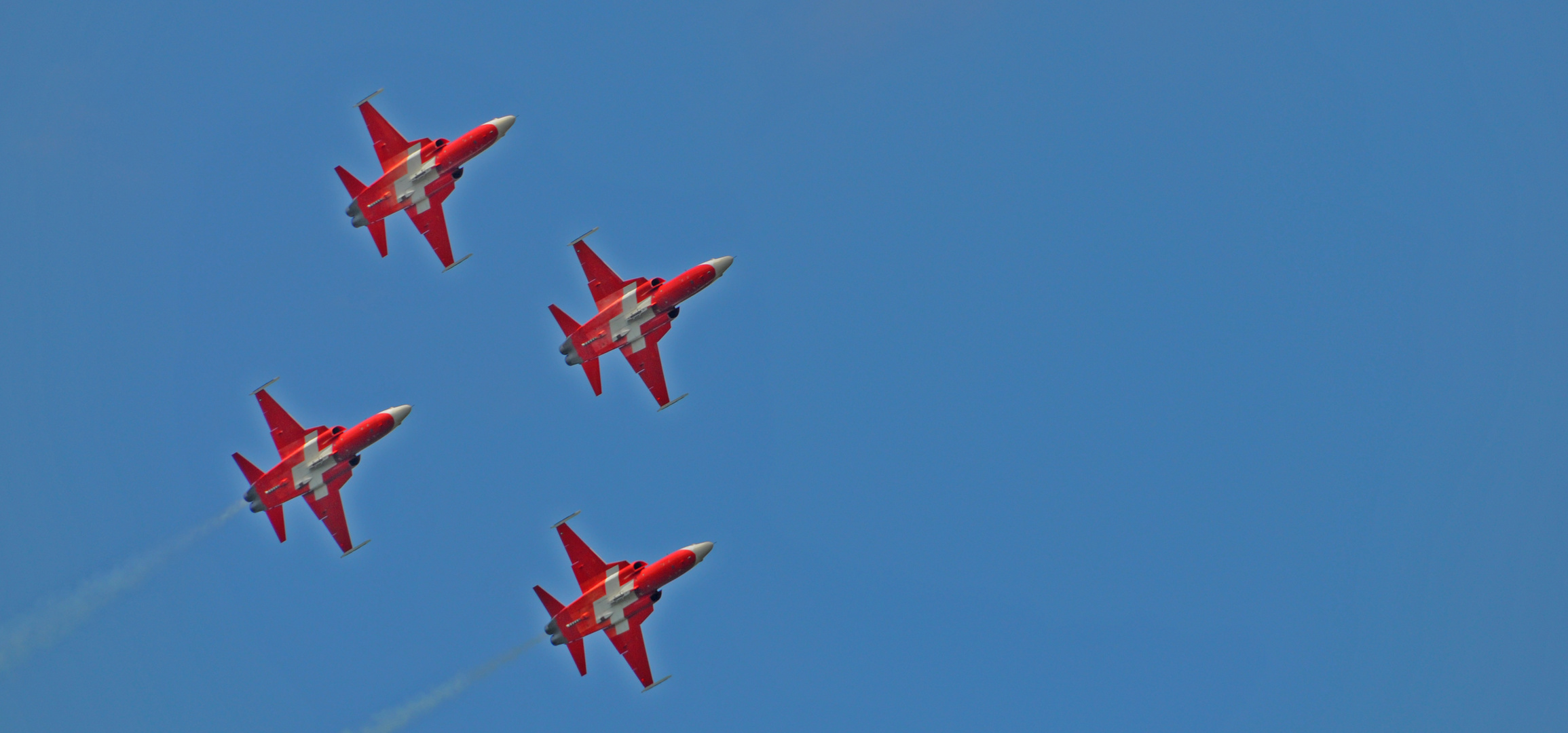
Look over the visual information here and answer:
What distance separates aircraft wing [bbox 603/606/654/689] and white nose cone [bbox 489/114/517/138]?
22412 mm

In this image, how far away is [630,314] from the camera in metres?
83.9

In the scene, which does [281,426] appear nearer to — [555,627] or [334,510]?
[334,510]

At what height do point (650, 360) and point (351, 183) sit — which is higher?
point (351, 183)

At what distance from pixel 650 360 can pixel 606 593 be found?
11.0m

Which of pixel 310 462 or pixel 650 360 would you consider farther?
pixel 650 360

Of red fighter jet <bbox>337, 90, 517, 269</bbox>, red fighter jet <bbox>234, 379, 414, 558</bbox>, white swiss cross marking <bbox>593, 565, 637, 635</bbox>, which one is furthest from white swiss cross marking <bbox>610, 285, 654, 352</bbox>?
white swiss cross marking <bbox>593, 565, 637, 635</bbox>

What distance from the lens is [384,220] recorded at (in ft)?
276

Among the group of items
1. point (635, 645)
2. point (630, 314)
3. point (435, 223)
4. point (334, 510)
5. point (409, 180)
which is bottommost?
point (635, 645)

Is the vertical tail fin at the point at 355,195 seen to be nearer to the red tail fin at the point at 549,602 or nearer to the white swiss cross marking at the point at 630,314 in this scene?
the white swiss cross marking at the point at 630,314

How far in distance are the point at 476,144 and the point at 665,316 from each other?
1145cm

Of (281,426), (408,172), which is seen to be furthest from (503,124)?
(281,426)

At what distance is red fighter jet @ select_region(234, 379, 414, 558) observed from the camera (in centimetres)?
8156

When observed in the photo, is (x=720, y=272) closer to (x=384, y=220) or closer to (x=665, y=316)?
(x=665, y=316)

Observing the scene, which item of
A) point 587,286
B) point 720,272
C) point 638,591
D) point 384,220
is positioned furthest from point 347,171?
point 638,591
